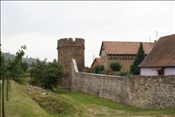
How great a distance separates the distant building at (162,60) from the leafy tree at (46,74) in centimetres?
1074

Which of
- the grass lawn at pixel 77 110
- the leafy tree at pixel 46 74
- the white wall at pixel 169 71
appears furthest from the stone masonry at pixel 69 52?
the white wall at pixel 169 71

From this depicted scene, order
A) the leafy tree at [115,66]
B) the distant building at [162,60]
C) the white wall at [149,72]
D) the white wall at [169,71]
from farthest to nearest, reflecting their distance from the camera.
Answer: the leafy tree at [115,66] → the white wall at [149,72] → the distant building at [162,60] → the white wall at [169,71]

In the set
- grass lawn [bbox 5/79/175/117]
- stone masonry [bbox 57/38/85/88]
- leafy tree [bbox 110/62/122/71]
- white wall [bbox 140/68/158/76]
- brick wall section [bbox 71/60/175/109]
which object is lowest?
grass lawn [bbox 5/79/175/117]

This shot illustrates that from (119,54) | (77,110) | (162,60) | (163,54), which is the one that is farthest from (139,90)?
(119,54)

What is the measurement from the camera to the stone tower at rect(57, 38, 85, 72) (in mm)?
40656

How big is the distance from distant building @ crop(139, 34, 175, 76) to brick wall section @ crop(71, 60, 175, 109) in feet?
13.7

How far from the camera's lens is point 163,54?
1016 inches

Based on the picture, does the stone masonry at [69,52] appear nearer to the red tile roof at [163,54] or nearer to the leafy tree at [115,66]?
the leafy tree at [115,66]

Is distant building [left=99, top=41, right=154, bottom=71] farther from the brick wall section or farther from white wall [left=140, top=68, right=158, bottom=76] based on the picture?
the brick wall section

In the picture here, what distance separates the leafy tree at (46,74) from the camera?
33819 millimetres

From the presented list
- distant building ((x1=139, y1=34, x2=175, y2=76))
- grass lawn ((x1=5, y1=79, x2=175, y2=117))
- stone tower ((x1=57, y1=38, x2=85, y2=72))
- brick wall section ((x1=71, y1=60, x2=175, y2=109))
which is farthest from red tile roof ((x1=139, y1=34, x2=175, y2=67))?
stone tower ((x1=57, y1=38, x2=85, y2=72))

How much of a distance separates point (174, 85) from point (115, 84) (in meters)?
→ 6.97

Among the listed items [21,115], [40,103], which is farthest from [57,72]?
[21,115]

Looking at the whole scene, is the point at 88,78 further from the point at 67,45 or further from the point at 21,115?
the point at 21,115
